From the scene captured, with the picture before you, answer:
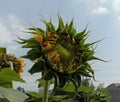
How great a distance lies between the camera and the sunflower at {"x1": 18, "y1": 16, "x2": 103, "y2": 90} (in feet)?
5.54

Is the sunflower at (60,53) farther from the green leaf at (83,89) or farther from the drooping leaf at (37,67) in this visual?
the green leaf at (83,89)

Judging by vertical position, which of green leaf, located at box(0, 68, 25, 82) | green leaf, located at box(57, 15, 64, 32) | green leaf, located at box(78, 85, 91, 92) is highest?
green leaf, located at box(57, 15, 64, 32)

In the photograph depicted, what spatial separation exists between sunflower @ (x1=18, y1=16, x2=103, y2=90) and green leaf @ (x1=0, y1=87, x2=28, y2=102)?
0.12 m

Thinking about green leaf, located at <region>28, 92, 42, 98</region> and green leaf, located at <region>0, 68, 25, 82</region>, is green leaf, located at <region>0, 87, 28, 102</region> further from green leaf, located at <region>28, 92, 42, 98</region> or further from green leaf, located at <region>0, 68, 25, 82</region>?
green leaf, located at <region>28, 92, 42, 98</region>

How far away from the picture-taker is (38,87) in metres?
1.96

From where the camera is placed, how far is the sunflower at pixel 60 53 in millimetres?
1688

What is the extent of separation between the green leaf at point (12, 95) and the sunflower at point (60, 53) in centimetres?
12

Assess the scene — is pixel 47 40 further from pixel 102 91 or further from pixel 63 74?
pixel 102 91

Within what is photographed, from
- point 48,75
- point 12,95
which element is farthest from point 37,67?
point 12,95

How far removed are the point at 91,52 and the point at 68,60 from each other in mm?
129

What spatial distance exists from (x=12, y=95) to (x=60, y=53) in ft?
0.99

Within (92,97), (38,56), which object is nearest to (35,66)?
(38,56)

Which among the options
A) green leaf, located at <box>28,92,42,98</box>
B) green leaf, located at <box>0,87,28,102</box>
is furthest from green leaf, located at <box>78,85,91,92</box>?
green leaf, located at <box>0,87,28,102</box>

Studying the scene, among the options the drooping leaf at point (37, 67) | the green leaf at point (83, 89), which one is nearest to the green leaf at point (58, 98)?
the green leaf at point (83, 89)
